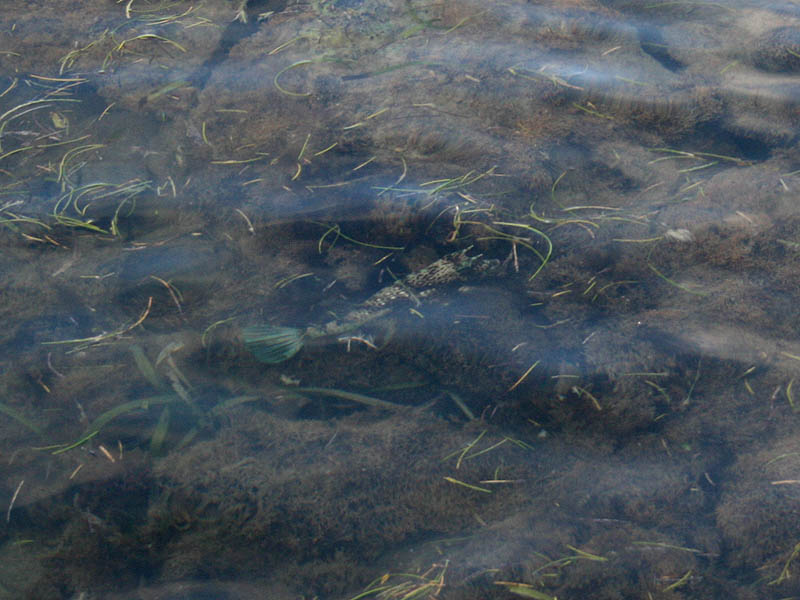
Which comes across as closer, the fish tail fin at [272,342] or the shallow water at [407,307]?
the shallow water at [407,307]

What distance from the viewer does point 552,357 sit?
7.70 feet

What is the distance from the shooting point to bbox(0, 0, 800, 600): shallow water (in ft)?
6.66

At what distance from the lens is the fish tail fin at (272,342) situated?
7.92 ft

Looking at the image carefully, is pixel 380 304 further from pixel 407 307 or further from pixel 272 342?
pixel 272 342

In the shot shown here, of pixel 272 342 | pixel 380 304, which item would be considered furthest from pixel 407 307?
pixel 272 342

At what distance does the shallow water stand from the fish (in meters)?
0.03

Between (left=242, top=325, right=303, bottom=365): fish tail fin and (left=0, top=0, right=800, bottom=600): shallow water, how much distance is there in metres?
0.05

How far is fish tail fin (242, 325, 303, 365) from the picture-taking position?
241 centimetres

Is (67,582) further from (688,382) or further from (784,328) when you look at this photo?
(784,328)

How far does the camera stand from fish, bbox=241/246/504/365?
2426 mm

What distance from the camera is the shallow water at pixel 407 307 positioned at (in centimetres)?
203

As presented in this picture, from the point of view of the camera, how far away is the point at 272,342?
2.44m

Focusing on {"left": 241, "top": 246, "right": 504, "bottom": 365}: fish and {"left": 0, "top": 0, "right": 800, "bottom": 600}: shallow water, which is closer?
{"left": 0, "top": 0, "right": 800, "bottom": 600}: shallow water

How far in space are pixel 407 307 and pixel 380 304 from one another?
12 centimetres
